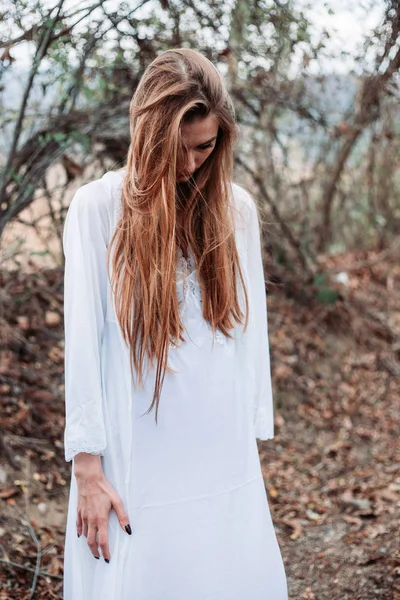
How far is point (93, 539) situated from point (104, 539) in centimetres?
4

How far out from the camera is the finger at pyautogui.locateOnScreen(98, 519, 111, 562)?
6.30ft

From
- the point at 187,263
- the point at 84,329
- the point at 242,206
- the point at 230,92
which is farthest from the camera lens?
the point at 230,92

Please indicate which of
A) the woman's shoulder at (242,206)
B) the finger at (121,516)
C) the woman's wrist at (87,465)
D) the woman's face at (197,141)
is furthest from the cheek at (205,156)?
the finger at (121,516)

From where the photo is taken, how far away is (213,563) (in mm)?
2045

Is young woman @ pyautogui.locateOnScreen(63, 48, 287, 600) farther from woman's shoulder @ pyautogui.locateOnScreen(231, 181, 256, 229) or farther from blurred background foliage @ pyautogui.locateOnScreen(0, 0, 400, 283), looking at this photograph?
blurred background foliage @ pyautogui.locateOnScreen(0, 0, 400, 283)

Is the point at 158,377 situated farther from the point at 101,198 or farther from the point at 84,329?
the point at 101,198

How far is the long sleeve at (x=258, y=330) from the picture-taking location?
2357mm

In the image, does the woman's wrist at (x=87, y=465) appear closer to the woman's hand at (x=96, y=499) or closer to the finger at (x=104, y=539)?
the woman's hand at (x=96, y=499)

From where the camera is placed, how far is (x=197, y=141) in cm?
202

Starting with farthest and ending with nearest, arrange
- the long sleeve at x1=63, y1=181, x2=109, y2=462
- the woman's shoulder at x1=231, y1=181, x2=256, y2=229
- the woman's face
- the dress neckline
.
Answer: the woman's shoulder at x1=231, y1=181, x2=256, y2=229 → the dress neckline → the woman's face → the long sleeve at x1=63, y1=181, x2=109, y2=462

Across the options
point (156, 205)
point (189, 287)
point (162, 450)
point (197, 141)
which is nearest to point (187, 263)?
point (189, 287)

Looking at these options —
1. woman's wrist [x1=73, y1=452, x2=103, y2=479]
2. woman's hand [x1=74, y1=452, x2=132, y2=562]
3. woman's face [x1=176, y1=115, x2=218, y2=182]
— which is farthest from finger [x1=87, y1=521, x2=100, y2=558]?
woman's face [x1=176, y1=115, x2=218, y2=182]

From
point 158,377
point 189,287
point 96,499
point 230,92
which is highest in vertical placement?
point 230,92

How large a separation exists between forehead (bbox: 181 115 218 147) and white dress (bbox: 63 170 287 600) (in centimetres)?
24
